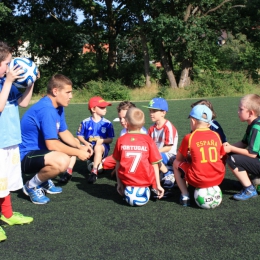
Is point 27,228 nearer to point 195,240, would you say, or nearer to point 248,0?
point 195,240

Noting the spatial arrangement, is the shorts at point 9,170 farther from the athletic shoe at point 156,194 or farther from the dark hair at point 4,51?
the athletic shoe at point 156,194

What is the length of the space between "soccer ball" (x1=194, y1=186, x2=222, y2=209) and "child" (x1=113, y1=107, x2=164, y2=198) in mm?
587

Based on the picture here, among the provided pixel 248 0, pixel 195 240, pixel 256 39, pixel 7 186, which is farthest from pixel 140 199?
pixel 256 39

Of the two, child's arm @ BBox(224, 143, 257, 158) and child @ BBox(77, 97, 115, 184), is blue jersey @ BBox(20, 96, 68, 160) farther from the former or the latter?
child's arm @ BBox(224, 143, 257, 158)

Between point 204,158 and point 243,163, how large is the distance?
1.95 feet

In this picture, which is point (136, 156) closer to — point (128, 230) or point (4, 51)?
point (128, 230)

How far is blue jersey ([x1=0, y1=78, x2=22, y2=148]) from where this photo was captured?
13.3 feet

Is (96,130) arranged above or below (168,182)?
above

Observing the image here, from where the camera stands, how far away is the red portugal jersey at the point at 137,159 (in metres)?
4.77

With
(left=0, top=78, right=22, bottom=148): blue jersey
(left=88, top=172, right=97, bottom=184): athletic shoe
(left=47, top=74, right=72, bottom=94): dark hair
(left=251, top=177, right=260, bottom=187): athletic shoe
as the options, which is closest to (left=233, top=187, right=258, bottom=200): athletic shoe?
(left=251, top=177, right=260, bottom=187): athletic shoe

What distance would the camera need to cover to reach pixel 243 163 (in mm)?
4891

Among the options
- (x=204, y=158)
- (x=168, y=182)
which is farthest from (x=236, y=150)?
(x=168, y=182)

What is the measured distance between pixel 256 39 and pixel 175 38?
836cm

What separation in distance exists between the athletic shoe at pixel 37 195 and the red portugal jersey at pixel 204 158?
1805 mm
